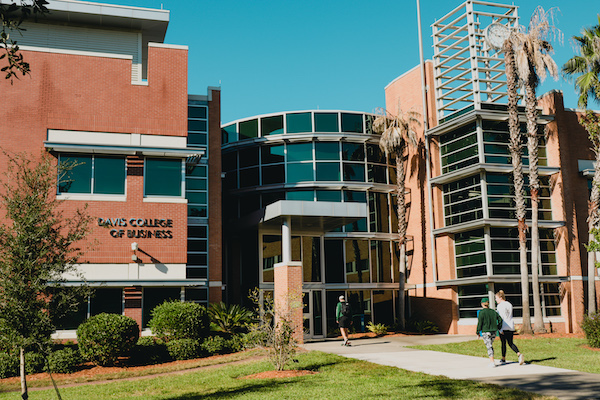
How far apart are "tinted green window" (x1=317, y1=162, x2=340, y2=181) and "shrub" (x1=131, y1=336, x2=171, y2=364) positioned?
1370 cm

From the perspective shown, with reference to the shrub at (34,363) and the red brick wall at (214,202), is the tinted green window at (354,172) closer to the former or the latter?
the red brick wall at (214,202)

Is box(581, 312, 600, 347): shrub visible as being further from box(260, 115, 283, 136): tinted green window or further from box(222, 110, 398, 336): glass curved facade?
box(260, 115, 283, 136): tinted green window

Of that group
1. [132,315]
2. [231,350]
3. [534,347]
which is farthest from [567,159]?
[132,315]

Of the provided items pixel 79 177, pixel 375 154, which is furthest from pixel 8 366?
pixel 375 154

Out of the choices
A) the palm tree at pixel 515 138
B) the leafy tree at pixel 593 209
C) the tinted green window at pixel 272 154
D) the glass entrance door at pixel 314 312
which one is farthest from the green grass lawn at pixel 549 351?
the tinted green window at pixel 272 154

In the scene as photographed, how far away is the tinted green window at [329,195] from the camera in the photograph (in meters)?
30.3

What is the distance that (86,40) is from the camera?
1021 inches

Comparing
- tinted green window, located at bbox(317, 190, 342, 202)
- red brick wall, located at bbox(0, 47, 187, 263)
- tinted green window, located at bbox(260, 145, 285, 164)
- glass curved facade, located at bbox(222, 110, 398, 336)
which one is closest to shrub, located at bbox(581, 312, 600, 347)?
glass curved facade, located at bbox(222, 110, 398, 336)

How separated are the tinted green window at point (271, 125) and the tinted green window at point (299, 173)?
2137mm

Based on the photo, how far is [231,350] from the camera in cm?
2039

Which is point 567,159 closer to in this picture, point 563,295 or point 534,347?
point 563,295

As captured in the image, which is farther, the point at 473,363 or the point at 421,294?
the point at 421,294

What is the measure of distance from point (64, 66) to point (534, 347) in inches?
780

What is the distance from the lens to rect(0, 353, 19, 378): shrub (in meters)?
16.8
